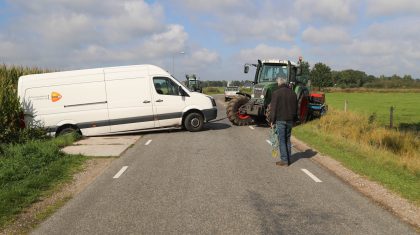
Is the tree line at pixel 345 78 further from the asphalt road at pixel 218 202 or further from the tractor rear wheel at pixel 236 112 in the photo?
the asphalt road at pixel 218 202

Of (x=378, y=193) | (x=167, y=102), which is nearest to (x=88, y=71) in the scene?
(x=167, y=102)

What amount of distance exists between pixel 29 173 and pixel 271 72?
487 inches

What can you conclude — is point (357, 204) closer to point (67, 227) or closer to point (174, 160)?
point (67, 227)

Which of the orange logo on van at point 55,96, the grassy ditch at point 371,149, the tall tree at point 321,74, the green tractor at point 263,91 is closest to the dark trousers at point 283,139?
the grassy ditch at point 371,149

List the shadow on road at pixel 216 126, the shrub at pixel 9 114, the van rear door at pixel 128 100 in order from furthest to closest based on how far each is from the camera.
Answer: the shadow on road at pixel 216 126
the van rear door at pixel 128 100
the shrub at pixel 9 114

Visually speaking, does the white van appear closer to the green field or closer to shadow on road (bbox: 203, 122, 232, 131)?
shadow on road (bbox: 203, 122, 232, 131)

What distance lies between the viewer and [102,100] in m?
15.5

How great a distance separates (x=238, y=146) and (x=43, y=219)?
7560 mm

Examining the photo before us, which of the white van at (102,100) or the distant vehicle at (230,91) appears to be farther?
the distant vehicle at (230,91)

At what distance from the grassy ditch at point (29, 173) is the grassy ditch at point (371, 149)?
602 centimetres

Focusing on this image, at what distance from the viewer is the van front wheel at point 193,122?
16.5 metres

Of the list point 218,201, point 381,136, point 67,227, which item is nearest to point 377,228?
point 218,201

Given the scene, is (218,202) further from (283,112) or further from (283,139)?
(283,112)

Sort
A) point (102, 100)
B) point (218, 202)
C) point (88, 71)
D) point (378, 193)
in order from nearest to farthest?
point (218, 202) < point (378, 193) < point (102, 100) < point (88, 71)
